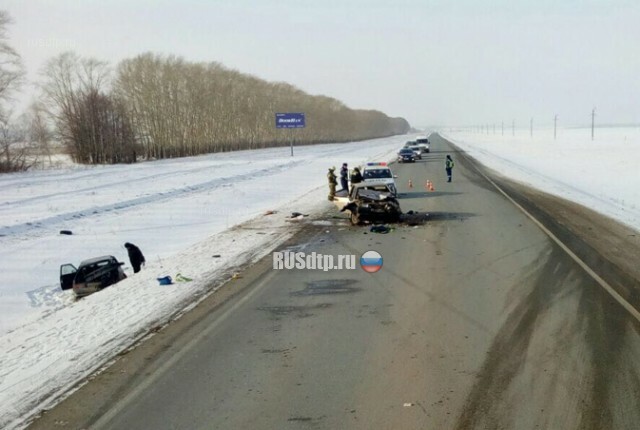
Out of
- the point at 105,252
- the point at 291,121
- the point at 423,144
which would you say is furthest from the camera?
the point at 291,121

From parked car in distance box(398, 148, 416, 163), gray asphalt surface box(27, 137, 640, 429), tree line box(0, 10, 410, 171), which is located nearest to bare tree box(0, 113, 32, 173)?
tree line box(0, 10, 410, 171)

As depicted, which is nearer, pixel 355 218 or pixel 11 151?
pixel 355 218

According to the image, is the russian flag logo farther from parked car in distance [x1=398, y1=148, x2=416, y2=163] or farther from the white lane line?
parked car in distance [x1=398, y1=148, x2=416, y2=163]

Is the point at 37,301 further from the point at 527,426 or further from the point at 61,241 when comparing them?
the point at 527,426

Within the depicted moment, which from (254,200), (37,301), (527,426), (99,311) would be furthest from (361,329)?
(254,200)

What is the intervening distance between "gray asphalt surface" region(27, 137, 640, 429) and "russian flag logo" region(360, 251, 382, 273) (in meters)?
0.26

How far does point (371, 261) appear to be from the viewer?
1153 cm

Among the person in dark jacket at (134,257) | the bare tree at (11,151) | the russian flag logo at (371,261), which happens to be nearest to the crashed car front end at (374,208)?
the russian flag logo at (371,261)

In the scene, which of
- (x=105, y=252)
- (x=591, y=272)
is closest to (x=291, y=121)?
(x=105, y=252)

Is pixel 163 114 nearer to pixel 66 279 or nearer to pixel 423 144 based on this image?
pixel 423 144

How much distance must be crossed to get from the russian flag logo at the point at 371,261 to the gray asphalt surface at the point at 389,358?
0.26 m

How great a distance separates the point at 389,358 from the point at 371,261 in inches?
209

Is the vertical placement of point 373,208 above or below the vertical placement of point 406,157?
below

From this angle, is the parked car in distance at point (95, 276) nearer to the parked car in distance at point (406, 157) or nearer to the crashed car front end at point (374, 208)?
the crashed car front end at point (374, 208)
